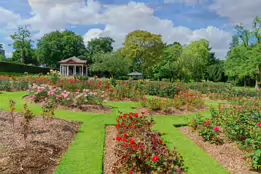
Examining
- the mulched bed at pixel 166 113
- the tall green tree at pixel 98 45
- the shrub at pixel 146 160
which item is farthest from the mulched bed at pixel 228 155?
the tall green tree at pixel 98 45

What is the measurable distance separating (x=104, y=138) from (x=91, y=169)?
1583 mm

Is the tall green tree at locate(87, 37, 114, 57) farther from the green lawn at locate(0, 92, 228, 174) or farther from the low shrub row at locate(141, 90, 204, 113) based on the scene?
the green lawn at locate(0, 92, 228, 174)

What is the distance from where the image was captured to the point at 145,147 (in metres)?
3.71

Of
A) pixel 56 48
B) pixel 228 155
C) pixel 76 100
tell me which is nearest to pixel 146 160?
pixel 228 155

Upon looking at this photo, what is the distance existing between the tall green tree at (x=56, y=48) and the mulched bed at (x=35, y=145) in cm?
4159

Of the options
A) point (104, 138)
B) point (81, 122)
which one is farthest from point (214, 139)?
point (81, 122)

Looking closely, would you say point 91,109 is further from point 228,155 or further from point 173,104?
point 228,155

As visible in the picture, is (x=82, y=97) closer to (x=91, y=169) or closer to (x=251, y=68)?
(x=91, y=169)

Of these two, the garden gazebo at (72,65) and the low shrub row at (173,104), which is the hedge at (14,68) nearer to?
the garden gazebo at (72,65)

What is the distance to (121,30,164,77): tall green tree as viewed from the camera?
102ft

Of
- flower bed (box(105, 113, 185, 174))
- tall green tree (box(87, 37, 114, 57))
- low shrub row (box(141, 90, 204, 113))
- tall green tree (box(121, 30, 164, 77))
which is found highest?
tall green tree (box(87, 37, 114, 57))

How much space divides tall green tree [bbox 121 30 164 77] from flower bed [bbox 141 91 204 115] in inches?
875

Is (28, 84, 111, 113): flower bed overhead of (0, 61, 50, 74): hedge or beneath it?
beneath

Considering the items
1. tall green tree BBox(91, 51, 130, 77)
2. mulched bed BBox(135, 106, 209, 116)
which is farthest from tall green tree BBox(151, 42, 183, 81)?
mulched bed BBox(135, 106, 209, 116)
